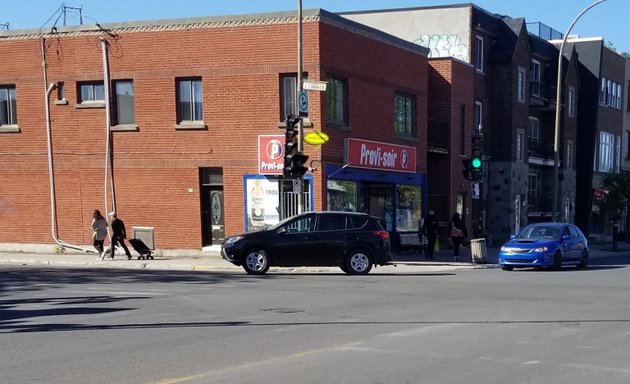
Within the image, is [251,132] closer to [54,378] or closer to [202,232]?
[202,232]

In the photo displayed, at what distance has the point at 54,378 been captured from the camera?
729 cm

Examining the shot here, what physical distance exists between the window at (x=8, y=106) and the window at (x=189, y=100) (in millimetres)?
6685

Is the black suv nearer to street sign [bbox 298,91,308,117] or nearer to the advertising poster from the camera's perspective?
street sign [bbox 298,91,308,117]

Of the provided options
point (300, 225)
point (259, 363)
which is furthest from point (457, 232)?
point (259, 363)

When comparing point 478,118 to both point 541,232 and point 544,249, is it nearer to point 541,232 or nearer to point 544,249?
point 541,232

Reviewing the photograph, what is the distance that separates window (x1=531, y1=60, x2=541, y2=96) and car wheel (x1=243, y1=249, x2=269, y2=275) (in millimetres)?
25288

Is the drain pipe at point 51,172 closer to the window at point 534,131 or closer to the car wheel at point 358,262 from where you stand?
the car wheel at point 358,262

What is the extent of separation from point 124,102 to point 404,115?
1052 cm

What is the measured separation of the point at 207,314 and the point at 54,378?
4.53 metres

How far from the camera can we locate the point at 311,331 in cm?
1012

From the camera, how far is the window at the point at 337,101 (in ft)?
79.9

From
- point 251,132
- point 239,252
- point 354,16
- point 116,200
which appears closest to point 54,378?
point 239,252

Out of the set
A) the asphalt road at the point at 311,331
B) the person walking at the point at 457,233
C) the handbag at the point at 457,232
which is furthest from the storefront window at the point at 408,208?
the asphalt road at the point at 311,331

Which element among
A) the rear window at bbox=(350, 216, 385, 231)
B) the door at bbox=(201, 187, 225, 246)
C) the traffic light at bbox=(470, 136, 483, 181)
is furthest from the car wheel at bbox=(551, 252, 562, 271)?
the door at bbox=(201, 187, 225, 246)
